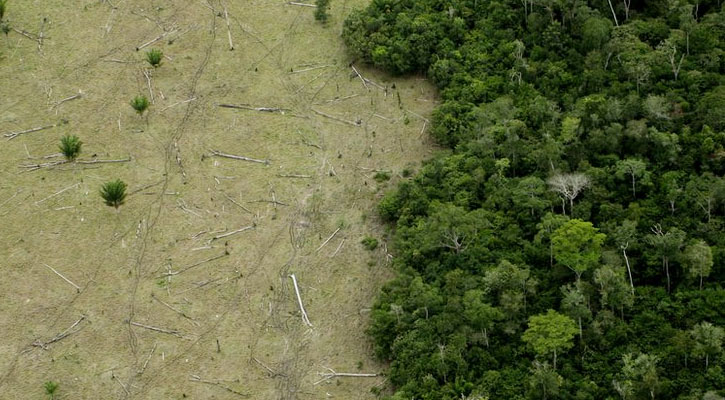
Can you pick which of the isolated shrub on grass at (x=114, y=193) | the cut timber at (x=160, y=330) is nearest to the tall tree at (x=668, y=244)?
the cut timber at (x=160, y=330)

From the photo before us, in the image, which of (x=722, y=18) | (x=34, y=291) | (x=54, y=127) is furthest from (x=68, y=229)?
(x=722, y=18)

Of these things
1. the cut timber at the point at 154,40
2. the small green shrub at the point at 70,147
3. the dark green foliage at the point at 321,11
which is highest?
the dark green foliage at the point at 321,11

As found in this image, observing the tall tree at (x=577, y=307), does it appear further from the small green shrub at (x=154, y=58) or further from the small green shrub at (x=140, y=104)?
the small green shrub at (x=154, y=58)

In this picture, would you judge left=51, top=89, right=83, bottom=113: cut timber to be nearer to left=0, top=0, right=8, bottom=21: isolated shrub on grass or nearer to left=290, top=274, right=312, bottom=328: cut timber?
left=0, top=0, right=8, bottom=21: isolated shrub on grass

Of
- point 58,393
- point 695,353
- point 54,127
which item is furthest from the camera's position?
point 54,127

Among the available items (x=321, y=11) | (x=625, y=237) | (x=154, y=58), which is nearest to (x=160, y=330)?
(x=154, y=58)

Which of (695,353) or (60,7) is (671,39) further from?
(60,7)
